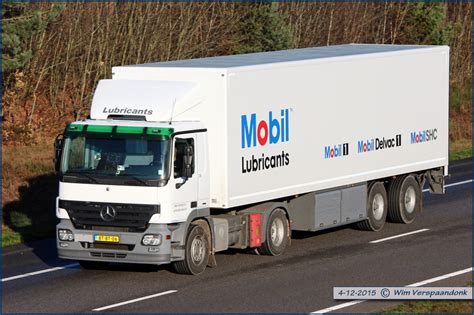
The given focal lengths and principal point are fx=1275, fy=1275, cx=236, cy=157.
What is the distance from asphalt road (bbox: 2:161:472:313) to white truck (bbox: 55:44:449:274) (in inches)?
16.8

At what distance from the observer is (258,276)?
19.5 meters

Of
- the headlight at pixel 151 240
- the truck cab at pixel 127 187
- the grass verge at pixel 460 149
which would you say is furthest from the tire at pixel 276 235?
the grass verge at pixel 460 149

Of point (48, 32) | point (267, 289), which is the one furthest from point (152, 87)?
point (48, 32)

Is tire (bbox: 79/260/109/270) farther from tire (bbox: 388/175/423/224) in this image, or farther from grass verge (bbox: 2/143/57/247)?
tire (bbox: 388/175/423/224)

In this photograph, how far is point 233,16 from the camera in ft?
125

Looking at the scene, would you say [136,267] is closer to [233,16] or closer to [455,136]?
[233,16]

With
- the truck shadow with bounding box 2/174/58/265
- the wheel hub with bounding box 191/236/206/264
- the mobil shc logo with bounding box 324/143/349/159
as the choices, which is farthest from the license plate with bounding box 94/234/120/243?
the mobil shc logo with bounding box 324/143/349/159

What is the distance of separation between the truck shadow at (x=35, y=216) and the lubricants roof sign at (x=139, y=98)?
3.05 meters

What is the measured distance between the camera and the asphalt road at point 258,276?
1736 centimetres

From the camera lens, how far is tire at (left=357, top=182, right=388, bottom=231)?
2438 centimetres

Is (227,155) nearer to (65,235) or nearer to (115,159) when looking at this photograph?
(115,159)

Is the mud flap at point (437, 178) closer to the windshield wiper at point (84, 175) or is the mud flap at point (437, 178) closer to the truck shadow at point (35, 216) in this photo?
the truck shadow at point (35, 216)

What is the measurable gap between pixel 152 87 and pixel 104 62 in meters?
15.1

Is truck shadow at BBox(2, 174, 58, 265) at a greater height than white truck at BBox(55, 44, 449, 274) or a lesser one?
lesser
